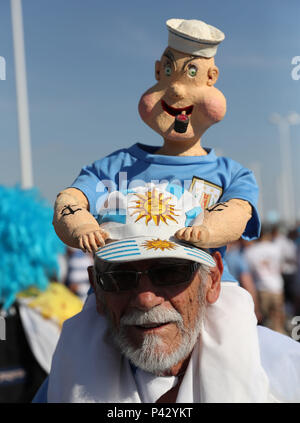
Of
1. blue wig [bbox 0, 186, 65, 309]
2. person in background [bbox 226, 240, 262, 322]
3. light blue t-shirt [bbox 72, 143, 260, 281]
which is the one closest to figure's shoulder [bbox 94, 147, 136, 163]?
light blue t-shirt [bbox 72, 143, 260, 281]

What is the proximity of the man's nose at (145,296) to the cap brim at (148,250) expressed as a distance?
0.37ft

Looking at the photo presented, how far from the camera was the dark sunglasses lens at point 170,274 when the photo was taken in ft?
6.54

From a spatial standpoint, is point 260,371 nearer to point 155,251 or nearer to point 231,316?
point 231,316

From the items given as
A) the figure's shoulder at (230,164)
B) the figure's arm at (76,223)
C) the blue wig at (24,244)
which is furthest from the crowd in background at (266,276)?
the figure's arm at (76,223)

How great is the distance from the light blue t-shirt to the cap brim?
0.80 ft

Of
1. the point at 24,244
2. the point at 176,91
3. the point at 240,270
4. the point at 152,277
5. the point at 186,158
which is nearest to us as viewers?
the point at 152,277

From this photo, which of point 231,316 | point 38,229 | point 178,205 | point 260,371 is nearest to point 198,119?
point 178,205

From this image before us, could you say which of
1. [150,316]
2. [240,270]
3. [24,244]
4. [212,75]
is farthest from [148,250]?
[240,270]

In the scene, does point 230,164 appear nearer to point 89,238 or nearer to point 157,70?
point 157,70

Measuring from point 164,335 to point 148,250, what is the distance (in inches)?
12.1

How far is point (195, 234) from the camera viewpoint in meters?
1.93

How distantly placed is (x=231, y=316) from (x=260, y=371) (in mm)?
214

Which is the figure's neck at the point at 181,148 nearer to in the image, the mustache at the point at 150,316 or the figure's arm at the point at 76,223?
the figure's arm at the point at 76,223

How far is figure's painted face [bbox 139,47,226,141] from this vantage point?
214 cm
